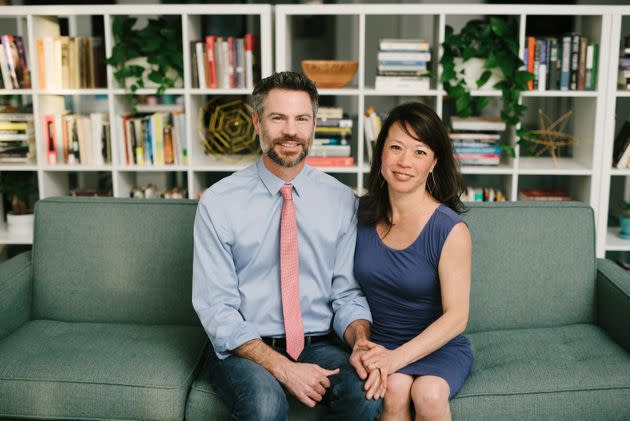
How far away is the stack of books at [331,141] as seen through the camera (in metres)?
3.35

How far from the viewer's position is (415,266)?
185 cm

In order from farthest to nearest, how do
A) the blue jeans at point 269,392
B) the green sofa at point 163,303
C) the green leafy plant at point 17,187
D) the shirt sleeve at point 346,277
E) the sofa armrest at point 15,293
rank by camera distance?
the green leafy plant at point 17,187, the sofa armrest at point 15,293, the shirt sleeve at point 346,277, the green sofa at point 163,303, the blue jeans at point 269,392

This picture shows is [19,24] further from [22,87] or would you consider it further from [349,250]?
[349,250]

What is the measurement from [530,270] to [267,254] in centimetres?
91

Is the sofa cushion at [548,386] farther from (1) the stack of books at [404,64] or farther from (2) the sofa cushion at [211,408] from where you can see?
(1) the stack of books at [404,64]

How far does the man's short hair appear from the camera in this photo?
192cm

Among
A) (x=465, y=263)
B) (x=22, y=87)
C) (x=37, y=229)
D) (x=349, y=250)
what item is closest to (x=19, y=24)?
(x=22, y=87)

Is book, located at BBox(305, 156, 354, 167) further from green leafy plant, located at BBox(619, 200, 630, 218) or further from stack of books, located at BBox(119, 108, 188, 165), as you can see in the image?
green leafy plant, located at BBox(619, 200, 630, 218)

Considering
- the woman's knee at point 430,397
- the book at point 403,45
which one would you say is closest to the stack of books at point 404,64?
the book at point 403,45

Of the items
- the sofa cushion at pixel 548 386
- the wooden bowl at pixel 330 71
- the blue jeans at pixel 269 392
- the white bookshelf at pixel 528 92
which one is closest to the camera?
the blue jeans at pixel 269 392

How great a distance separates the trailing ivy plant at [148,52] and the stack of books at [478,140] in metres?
1.43

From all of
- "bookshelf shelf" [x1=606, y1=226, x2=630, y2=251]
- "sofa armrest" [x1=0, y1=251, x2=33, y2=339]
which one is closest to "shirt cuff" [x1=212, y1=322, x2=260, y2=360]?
"sofa armrest" [x1=0, y1=251, x2=33, y2=339]

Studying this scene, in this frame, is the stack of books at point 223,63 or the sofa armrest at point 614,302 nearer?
the sofa armrest at point 614,302

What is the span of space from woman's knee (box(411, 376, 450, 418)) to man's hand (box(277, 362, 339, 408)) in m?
0.22
